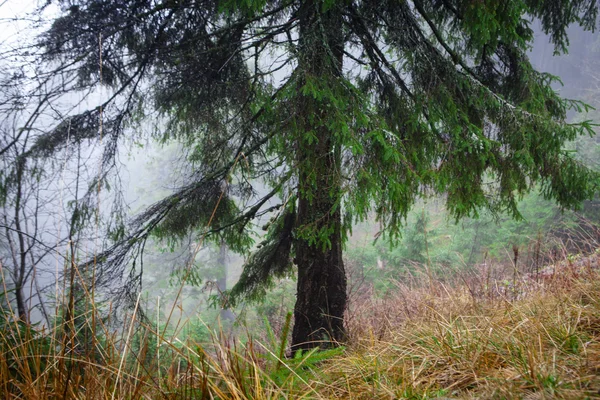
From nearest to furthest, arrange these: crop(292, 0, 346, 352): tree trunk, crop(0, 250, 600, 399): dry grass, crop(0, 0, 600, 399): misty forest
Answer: crop(0, 250, 600, 399): dry grass
crop(0, 0, 600, 399): misty forest
crop(292, 0, 346, 352): tree trunk

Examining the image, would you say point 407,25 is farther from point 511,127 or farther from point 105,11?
point 105,11

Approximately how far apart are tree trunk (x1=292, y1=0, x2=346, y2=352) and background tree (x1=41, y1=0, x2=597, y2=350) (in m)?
0.02

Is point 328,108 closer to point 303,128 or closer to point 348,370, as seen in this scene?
point 303,128

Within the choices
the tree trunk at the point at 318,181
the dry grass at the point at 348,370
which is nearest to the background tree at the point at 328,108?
the tree trunk at the point at 318,181

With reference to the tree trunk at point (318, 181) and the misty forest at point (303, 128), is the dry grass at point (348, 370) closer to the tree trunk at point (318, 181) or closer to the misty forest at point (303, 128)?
the misty forest at point (303, 128)

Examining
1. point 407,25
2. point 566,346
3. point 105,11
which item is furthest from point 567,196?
point 105,11

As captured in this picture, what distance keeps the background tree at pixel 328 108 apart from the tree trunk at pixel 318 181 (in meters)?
0.02

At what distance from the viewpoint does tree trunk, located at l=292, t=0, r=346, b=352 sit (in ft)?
9.43

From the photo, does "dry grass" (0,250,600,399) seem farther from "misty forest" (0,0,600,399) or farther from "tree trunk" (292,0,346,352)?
"tree trunk" (292,0,346,352)

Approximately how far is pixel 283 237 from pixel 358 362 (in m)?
2.89

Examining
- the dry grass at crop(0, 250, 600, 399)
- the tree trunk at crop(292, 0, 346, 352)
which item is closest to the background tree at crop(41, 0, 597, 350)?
the tree trunk at crop(292, 0, 346, 352)

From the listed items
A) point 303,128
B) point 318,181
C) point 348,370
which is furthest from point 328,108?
point 348,370

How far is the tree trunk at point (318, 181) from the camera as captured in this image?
2.88 meters

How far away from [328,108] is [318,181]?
605 millimetres
